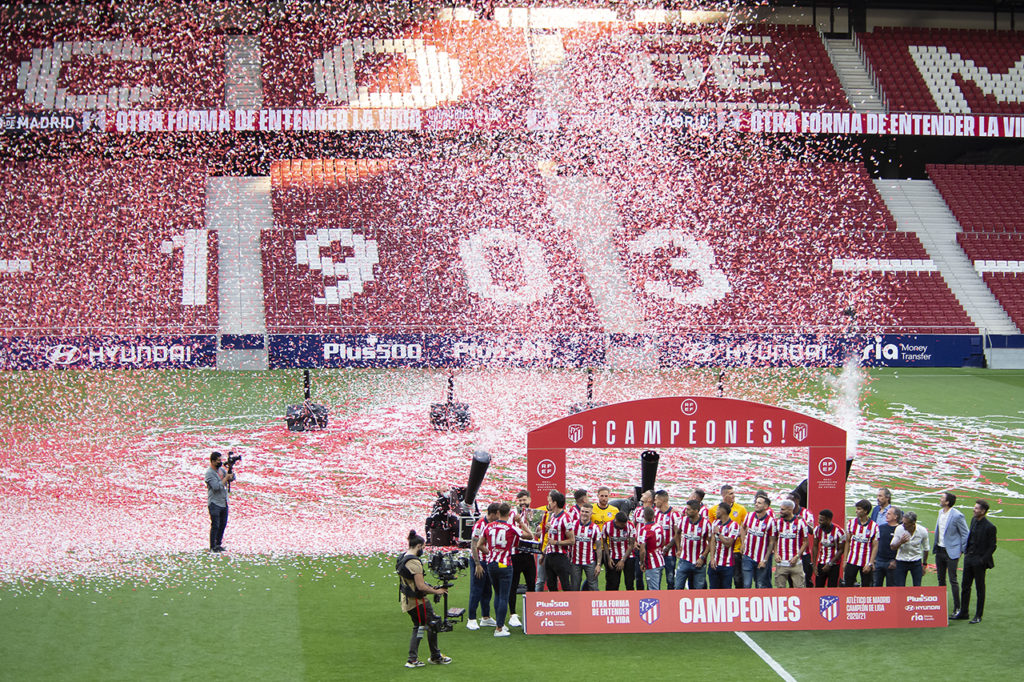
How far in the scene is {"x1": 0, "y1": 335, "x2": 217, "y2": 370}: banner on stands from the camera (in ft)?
94.8

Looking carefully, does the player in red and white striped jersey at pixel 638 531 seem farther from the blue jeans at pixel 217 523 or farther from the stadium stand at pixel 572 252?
the stadium stand at pixel 572 252

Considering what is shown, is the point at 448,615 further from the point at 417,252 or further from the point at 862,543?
the point at 417,252

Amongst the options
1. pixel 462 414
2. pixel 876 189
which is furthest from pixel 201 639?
pixel 876 189

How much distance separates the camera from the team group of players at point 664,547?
11297 millimetres

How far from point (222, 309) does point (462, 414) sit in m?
12.9

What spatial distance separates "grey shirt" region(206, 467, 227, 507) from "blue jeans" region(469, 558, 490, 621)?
3.82 m

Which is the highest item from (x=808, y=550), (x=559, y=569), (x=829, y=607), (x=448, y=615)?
(x=808, y=550)

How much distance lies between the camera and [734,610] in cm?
1132

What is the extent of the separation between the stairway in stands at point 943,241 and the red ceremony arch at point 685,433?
905 inches

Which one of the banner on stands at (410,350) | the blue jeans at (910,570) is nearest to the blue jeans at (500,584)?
the blue jeans at (910,570)

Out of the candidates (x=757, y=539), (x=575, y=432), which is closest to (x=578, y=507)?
(x=575, y=432)

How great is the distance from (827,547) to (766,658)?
155 cm

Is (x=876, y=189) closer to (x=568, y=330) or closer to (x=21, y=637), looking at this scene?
(x=568, y=330)

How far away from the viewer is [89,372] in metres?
28.7
